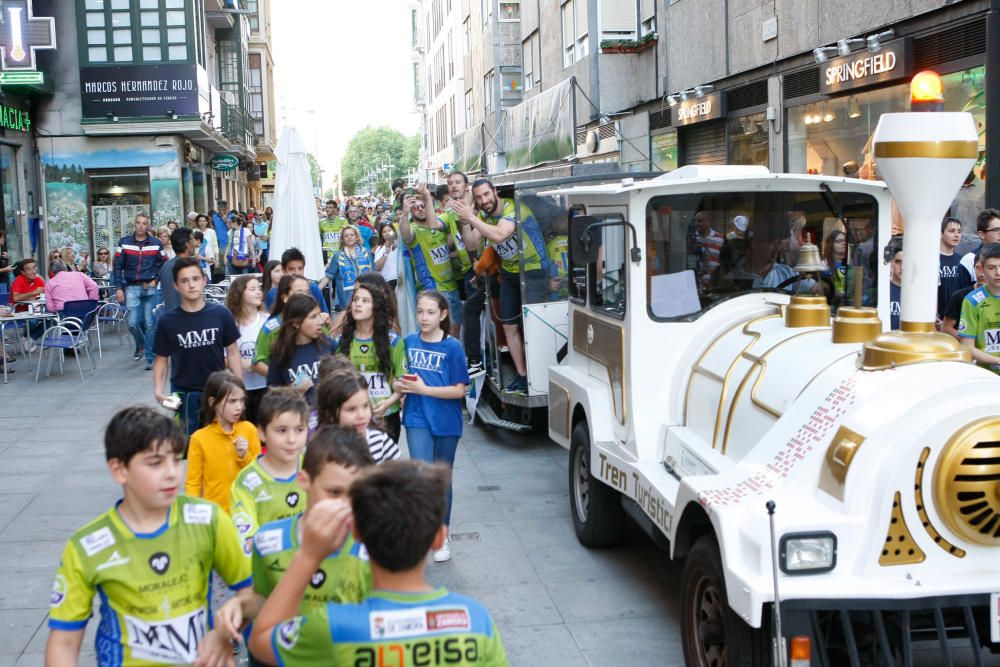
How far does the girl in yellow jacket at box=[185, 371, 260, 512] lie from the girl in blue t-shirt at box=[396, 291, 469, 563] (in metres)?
1.16

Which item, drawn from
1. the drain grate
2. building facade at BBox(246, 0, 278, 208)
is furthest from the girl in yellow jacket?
building facade at BBox(246, 0, 278, 208)

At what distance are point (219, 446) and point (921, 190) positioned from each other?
3.36 m

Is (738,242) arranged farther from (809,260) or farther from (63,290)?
(63,290)

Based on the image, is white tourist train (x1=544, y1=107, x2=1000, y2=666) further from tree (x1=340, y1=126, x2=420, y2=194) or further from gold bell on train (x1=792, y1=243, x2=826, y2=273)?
tree (x1=340, y1=126, x2=420, y2=194)

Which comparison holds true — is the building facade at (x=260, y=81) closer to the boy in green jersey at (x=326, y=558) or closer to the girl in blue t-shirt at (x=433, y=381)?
the girl in blue t-shirt at (x=433, y=381)

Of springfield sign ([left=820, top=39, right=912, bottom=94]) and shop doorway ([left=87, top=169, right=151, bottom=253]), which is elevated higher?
springfield sign ([left=820, top=39, right=912, bottom=94])

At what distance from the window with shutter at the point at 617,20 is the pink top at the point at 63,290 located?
13.3m

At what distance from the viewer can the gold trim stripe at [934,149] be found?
4078 mm

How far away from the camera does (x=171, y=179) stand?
26.5 m

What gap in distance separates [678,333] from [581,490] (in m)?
1.59

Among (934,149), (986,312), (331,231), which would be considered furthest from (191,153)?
(934,149)

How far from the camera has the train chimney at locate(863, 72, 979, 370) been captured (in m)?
4.09

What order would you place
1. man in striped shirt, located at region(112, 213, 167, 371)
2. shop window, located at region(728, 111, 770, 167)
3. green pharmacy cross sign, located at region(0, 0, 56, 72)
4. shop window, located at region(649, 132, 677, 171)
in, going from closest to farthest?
man in striped shirt, located at region(112, 213, 167, 371) → shop window, located at region(728, 111, 770, 167) → green pharmacy cross sign, located at region(0, 0, 56, 72) → shop window, located at region(649, 132, 677, 171)

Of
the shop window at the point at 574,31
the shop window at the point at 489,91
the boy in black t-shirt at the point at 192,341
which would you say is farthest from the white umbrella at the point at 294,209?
the shop window at the point at 489,91
